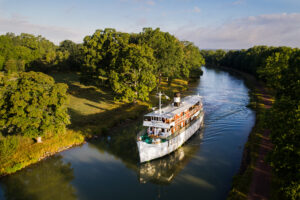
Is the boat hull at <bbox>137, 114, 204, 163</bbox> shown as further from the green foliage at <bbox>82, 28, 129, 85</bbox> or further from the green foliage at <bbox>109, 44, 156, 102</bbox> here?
the green foliage at <bbox>82, 28, 129, 85</bbox>

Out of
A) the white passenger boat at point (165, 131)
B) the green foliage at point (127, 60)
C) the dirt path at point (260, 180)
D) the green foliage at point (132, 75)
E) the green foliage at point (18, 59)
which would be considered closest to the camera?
the dirt path at point (260, 180)

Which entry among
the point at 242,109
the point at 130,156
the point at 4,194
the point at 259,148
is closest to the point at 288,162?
the point at 259,148

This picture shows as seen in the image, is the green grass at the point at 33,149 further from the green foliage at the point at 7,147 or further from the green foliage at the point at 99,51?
the green foliage at the point at 99,51

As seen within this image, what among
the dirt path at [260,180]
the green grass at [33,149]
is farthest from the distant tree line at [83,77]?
the dirt path at [260,180]

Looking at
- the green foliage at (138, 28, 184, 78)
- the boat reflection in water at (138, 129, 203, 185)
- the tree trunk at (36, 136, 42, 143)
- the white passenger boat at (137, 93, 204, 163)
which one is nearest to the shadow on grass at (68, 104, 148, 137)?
the tree trunk at (36, 136, 42, 143)

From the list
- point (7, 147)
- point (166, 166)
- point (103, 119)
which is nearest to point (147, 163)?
point (166, 166)

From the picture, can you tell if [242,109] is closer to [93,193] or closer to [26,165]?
[93,193]

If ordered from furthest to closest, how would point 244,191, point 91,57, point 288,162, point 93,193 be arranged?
point 91,57, point 93,193, point 244,191, point 288,162
